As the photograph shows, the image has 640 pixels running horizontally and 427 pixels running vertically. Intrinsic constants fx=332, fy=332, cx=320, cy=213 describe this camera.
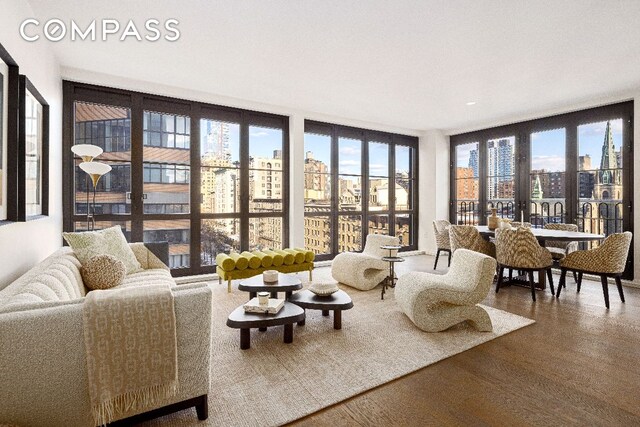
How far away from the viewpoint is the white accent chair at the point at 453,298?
3104mm

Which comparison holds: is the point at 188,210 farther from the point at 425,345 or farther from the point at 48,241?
the point at 425,345

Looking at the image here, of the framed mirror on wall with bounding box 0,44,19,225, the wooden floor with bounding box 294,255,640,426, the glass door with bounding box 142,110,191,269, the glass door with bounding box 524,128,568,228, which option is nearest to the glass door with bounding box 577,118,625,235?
the glass door with bounding box 524,128,568,228

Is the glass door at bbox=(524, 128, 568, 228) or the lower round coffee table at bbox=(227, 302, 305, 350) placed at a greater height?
the glass door at bbox=(524, 128, 568, 228)

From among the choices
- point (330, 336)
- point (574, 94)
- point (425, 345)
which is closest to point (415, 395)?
point (425, 345)

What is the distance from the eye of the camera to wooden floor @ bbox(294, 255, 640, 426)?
6.36 feet

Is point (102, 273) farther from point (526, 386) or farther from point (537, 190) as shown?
point (537, 190)

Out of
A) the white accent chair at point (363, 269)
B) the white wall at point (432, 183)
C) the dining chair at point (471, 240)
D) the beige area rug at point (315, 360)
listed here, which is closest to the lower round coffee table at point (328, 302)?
the beige area rug at point (315, 360)

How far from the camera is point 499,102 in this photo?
5.53 metres

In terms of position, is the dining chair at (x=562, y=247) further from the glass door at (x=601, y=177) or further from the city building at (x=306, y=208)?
the glass door at (x=601, y=177)

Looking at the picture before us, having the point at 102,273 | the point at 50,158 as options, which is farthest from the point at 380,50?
the point at 50,158

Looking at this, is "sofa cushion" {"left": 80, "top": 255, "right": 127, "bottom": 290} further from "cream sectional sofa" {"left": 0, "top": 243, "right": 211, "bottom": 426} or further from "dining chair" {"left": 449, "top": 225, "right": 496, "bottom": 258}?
"dining chair" {"left": 449, "top": 225, "right": 496, "bottom": 258}

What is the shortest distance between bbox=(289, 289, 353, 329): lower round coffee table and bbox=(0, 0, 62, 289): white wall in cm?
220

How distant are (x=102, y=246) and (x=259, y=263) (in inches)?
75.5

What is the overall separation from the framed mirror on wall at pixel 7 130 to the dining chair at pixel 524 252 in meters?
5.06
